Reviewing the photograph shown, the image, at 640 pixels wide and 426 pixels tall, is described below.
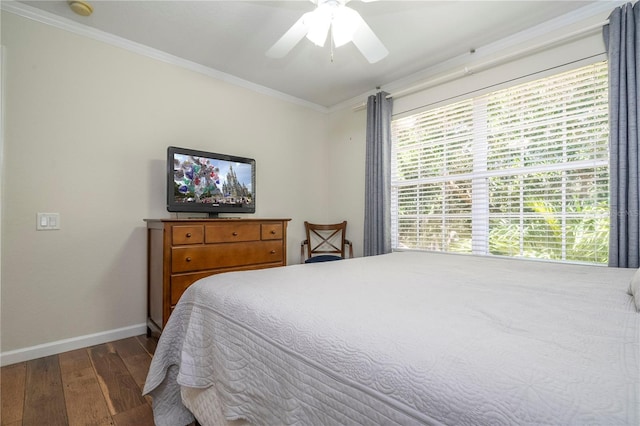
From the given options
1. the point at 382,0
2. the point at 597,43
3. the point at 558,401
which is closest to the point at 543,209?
the point at 597,43

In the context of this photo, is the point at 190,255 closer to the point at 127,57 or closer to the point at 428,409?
the point at 127,57

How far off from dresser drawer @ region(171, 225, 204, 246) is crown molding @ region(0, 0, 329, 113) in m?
1.62

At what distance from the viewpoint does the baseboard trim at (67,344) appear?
2.00 m

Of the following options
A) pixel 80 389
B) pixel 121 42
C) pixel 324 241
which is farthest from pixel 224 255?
pixel 121 42

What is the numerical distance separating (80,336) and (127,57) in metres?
2.29

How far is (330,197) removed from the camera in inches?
158

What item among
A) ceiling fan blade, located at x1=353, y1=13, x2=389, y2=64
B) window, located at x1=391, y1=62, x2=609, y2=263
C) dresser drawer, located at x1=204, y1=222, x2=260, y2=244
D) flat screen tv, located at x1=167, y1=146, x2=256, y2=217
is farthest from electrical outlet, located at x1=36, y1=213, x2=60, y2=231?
window, located at x1=391, y1=62, x2=609, y2=263

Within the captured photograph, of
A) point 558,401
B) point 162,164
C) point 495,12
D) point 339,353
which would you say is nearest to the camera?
point 558,401

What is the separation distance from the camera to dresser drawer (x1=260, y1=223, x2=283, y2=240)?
2.73 metres

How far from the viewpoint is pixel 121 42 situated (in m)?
2.45

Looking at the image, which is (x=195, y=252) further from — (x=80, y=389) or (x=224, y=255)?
(x=80, y=389)

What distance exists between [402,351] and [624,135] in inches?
89.2

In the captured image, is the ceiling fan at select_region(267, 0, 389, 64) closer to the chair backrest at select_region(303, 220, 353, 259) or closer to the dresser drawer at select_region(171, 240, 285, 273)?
the dresser drawer at select_region(171, 240, 285, 273)

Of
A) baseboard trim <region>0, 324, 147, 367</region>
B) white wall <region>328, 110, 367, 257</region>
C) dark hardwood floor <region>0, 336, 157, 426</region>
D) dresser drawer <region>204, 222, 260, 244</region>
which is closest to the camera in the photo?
dark hardwood floor <region>0, 336, 157, 426</region>
